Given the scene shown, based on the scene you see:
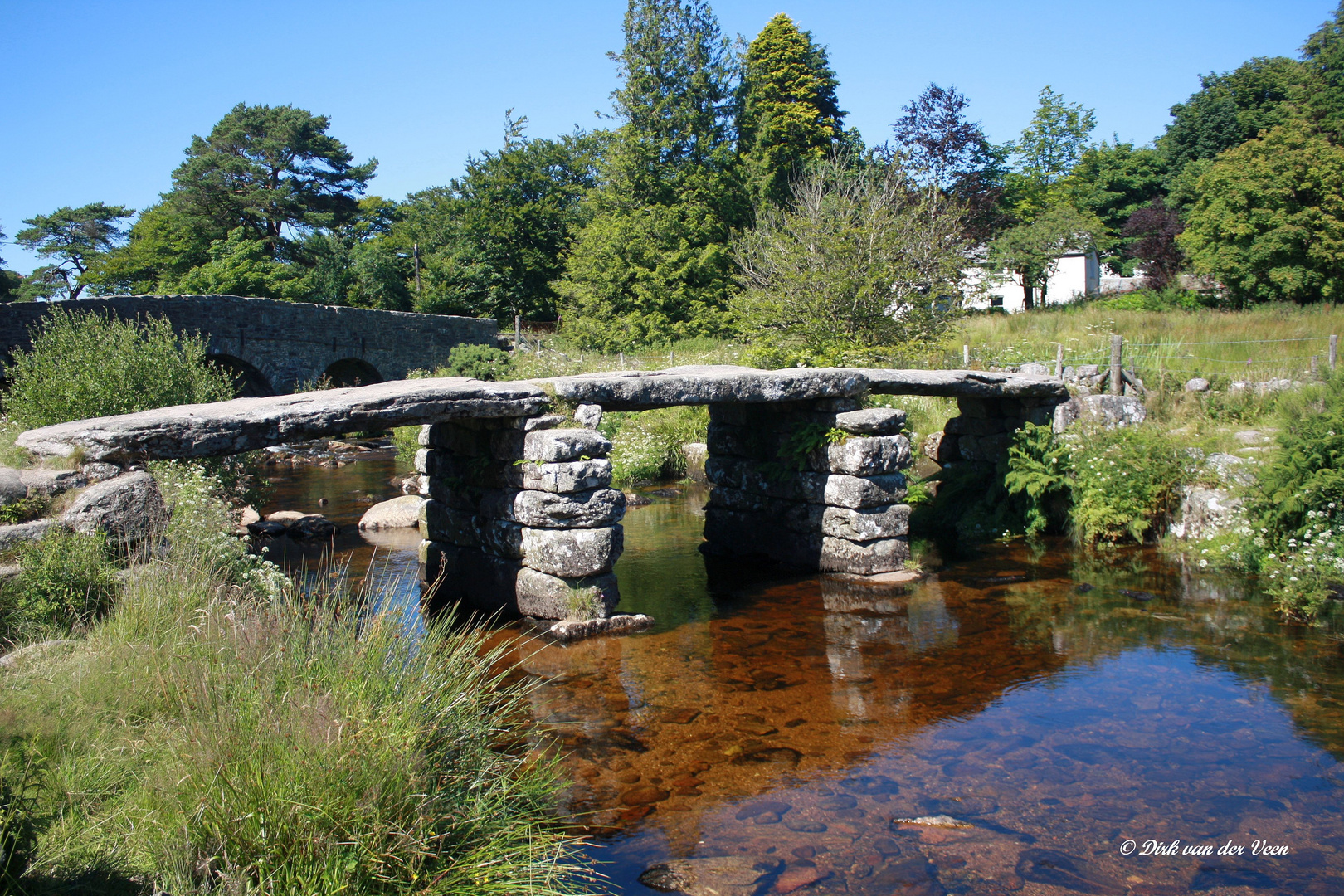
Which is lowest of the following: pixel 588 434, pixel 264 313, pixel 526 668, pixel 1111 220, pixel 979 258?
pixel 526 668

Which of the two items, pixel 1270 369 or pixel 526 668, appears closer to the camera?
pixel 526 668

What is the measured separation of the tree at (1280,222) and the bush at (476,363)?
2004 centimetres

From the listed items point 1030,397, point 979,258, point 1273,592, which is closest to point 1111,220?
point 979,258

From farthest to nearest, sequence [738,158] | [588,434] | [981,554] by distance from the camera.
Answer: [738,158]
[981,554]
[588,434]

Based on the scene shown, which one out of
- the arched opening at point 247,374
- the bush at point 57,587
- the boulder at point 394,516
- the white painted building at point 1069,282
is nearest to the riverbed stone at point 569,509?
the bush at point 57,587

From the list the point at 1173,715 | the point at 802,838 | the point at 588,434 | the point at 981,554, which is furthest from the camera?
the point at 981,554

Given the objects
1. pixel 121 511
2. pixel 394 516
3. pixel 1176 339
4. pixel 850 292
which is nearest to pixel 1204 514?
pixel 850 292

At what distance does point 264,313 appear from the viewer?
68.3 feet

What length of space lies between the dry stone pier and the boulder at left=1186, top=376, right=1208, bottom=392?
2.68 meters

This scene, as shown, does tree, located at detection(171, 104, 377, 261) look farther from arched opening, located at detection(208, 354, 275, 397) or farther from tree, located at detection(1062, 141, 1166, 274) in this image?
tree, located at detection(1062, 141, 1166, 274)

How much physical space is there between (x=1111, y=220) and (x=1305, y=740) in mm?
43662

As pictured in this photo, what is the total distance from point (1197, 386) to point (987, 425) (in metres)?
3.26

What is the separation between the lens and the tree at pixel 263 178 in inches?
1443

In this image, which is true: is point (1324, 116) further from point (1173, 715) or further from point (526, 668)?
point (526, 668)
